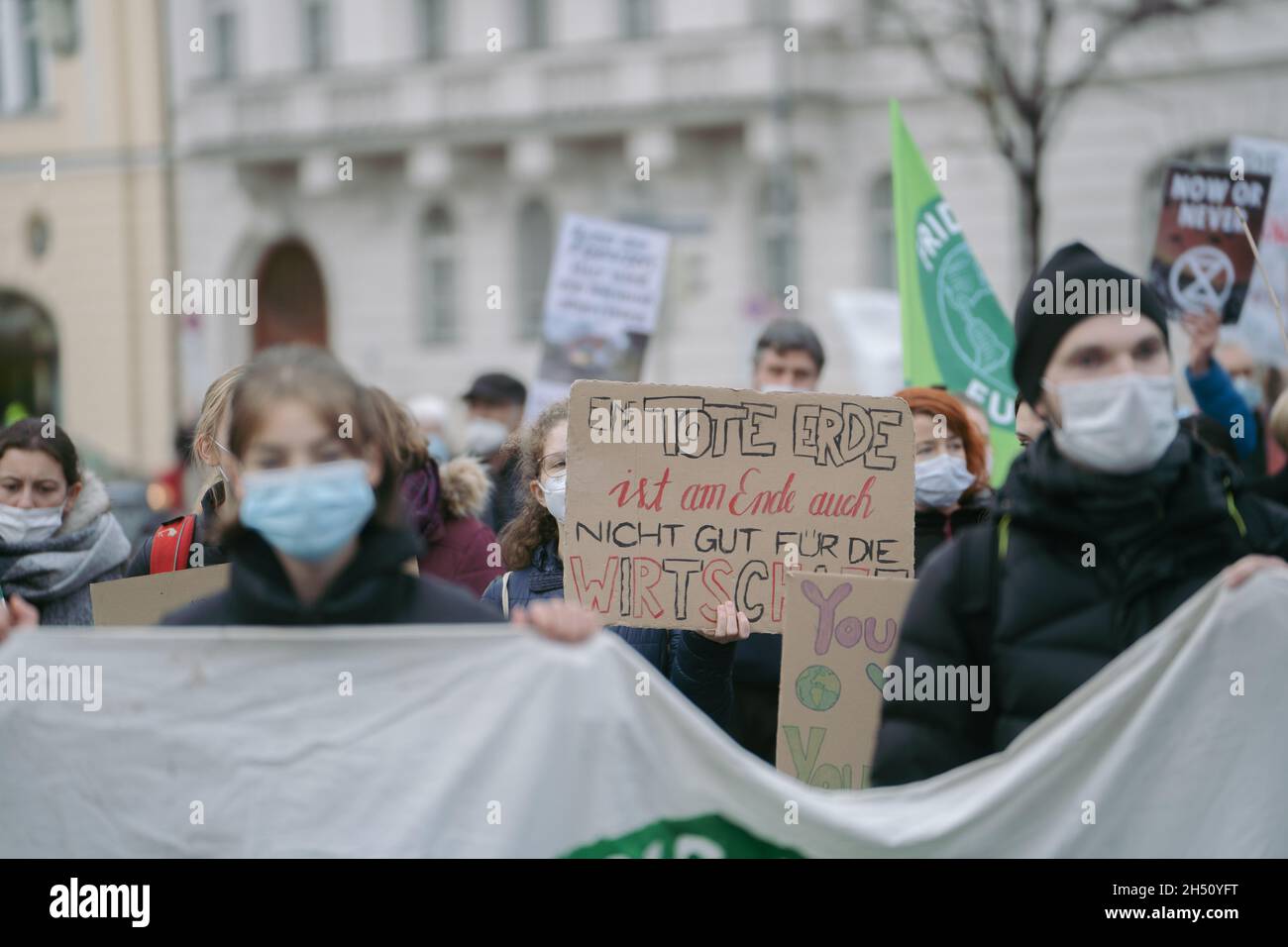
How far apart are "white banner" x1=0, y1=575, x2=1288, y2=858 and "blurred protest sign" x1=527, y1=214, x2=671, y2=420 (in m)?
5.95

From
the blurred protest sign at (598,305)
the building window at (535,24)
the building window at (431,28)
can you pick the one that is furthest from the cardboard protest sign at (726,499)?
the building window at (431,28)

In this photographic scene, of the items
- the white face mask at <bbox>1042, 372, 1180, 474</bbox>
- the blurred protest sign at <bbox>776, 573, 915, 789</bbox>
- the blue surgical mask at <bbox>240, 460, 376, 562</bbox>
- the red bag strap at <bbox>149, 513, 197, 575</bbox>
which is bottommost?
the blurred protest sign at <bbox>776, 573, 915, 789</bbox>

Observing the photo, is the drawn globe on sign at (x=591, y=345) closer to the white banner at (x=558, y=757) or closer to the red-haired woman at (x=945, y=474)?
the red-haired woman at (x=945, y=474)

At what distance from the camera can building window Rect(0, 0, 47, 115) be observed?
30.7m

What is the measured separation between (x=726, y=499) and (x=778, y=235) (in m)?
20.5

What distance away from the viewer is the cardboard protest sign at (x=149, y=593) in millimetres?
4410

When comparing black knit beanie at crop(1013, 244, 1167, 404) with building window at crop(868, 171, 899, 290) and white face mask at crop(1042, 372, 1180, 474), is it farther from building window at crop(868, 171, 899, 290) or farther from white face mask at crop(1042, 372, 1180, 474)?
building window at crop(868, 171, 899, 290)

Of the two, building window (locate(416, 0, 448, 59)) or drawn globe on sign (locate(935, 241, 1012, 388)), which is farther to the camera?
building window (locate(416, 0, 448, 59))

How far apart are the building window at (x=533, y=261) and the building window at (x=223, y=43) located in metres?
6.20

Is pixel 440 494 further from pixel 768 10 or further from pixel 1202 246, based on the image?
pixel 768 10

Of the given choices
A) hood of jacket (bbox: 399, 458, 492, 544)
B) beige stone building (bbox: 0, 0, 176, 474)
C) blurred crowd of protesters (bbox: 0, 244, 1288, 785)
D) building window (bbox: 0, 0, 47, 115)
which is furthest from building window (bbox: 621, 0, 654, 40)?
blurred crowd of protesters (bbox: 0, 244, 1288, 785)

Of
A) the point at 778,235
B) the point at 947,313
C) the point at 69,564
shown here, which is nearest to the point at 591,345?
the point at 947,313

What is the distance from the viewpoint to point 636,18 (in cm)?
2589
